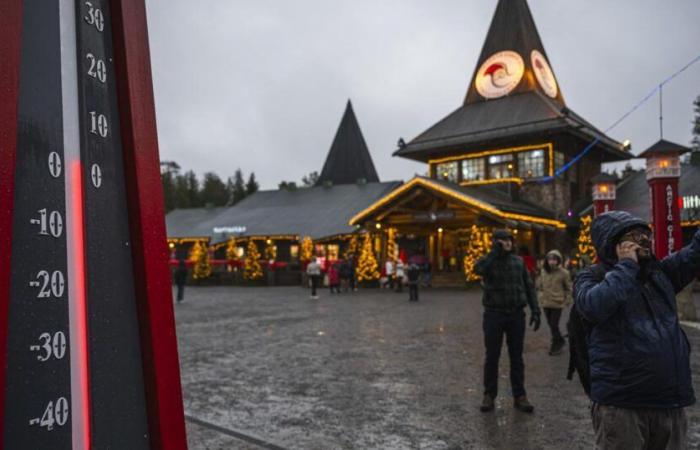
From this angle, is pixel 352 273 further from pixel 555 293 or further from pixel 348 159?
pixel 348 159

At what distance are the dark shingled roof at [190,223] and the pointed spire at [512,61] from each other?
66.8 ft

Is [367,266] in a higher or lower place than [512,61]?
lower

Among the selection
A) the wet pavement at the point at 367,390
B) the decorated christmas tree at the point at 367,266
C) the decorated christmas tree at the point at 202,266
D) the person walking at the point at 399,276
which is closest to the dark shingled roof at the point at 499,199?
the person walking at the point at 399,276

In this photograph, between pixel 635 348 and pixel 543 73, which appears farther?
pixel 543 73

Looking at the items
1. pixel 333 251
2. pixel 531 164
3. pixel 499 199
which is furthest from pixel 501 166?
pixel 333 251

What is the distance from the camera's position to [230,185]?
8906 cm

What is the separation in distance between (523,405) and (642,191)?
81.3 ft

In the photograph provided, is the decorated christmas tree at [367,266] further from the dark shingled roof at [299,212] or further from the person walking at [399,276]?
the dark shingled roof at [299,212]

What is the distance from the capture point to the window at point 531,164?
27.8 metres

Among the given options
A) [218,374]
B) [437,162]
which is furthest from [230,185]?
[218,374]

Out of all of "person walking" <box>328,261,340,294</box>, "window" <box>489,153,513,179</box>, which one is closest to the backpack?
"person walking" <box>328,261,340,294</box>

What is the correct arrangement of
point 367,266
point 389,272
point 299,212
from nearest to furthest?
point 389,272
point 367,266
point 299,212

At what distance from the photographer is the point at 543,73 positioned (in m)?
32.3

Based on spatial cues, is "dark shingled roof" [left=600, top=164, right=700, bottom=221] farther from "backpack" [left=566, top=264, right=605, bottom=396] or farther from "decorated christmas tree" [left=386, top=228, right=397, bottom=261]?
"backpack" [left=566, top=264, right=605, bottom=396]
